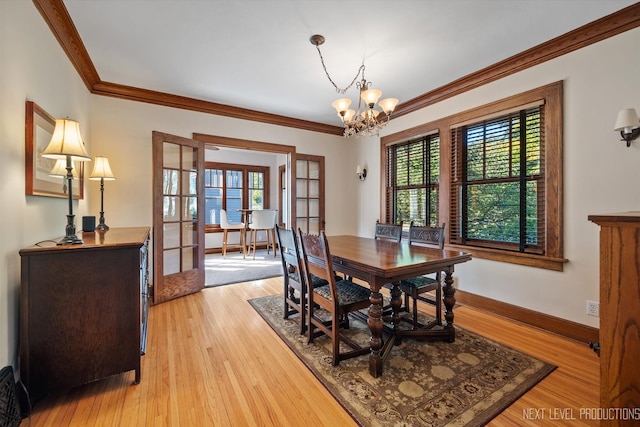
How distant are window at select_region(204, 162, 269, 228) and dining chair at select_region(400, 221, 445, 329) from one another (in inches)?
199

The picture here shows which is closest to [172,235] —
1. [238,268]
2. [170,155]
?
[170,155]

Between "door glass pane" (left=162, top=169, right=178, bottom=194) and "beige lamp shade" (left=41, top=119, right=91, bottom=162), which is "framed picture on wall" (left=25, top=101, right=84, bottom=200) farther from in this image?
"door glass pane" (left=162, top=169, right=178, bottom=194)

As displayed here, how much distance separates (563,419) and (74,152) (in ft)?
10.3

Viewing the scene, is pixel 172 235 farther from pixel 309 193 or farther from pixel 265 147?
pixel 309 193

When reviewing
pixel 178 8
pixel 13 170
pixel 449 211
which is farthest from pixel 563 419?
pixel 178 8

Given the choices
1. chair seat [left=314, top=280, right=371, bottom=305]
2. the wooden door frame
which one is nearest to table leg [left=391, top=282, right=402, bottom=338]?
chair seat [left=314, top=280, right=371, bottom=305]

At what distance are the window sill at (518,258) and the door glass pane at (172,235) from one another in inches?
135

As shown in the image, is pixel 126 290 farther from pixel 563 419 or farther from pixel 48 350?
pixel 563 419

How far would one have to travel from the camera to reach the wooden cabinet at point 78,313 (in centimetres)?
152

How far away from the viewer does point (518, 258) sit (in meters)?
2.70

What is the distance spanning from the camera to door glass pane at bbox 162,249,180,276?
11.0ft

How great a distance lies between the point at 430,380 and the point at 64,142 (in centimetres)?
269

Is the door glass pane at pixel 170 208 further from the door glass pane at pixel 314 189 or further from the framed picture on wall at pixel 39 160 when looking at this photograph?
the door glass pane at pixel 314 189

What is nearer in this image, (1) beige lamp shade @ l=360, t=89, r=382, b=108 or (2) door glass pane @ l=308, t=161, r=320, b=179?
(1) beige lamp shade @ l=360, t=89, r=382, b=108
